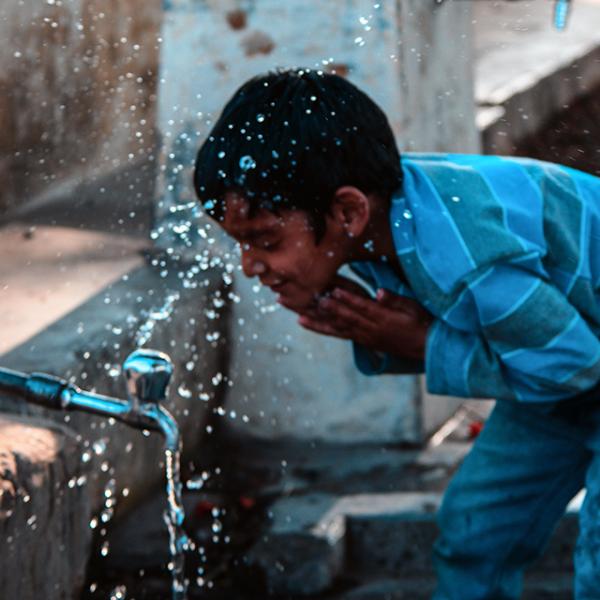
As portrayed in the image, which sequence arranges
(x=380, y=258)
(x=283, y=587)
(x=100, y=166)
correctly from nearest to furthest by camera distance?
(x=380, y=258), (x=283, y=587), (x=100, y=166)

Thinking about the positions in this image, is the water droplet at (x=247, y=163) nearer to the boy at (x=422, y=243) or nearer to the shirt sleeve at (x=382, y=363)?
the boy at (x=422, y=243)

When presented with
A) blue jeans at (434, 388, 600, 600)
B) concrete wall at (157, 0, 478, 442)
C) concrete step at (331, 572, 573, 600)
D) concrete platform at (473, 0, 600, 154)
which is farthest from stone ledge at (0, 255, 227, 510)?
concrete platform at (473, 0, 600, 154)

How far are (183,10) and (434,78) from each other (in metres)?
0.74

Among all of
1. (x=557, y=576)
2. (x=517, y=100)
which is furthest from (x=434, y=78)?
(x=517, y=100)

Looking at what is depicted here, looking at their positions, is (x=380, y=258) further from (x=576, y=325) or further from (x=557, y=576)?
(x=557, y=576)

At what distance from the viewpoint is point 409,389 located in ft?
14.3

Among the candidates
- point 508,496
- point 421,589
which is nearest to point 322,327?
point 508,496

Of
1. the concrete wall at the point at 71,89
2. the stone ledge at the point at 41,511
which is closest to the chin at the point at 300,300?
the stone ledge at the point at 41,511

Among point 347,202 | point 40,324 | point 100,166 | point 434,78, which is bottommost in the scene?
point 100,166

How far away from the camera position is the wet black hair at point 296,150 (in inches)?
102

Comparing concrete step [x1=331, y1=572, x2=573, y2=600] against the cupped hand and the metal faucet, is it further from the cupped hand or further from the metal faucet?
the metal faucet

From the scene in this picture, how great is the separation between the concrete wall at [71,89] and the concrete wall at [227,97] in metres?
1.99

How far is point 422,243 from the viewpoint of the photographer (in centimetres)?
258

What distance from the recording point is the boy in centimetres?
255
